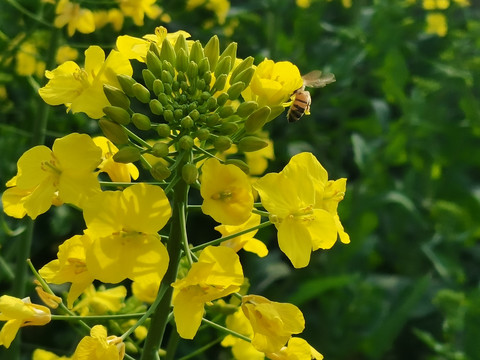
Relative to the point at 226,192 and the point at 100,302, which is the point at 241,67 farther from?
the point at 100,302

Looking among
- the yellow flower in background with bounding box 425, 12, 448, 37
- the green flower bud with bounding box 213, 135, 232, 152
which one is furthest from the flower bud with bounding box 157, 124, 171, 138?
the yellow flower in background with bounding box 425, 12, 448, 37

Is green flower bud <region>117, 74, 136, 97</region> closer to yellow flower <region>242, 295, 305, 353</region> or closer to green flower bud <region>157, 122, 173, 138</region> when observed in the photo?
green flower bud <region>157, 122, 173, 138</region>

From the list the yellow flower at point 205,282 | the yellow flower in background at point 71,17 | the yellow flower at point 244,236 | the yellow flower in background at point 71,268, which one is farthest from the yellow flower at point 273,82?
the yellow flower in background at point 71,17

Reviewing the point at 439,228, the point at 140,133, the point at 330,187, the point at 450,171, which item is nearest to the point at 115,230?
the point at 330,187

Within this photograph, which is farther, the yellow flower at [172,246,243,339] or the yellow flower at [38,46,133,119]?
the yellow flower at [38,46,133,119]

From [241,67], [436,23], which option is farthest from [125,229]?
[436,23]

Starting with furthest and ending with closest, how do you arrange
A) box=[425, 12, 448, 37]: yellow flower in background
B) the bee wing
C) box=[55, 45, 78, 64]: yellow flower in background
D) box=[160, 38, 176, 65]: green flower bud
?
box=[425, 12, 448, 37]: yellow flower in background
box=[55, 45, 78, 64]: yellow flower in background
the bee wing
box=[160, 38, 176, 65]: green flower bud
